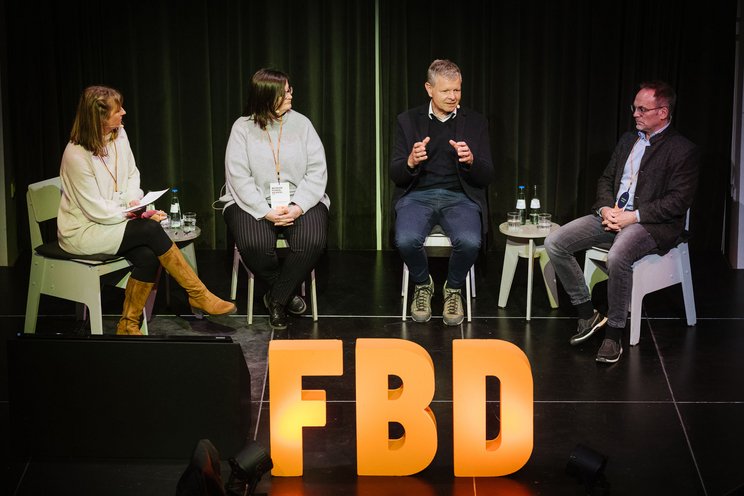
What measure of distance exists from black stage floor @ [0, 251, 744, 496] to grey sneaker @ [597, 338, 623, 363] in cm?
5

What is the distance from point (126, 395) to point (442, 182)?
8.22 ft

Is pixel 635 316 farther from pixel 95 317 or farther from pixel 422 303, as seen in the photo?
pixel 95 317

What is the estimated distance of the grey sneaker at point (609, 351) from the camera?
5078 millimetres

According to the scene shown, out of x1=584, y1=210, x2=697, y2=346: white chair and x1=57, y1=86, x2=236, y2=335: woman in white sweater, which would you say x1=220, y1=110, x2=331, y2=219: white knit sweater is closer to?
x1=57, y1=86, x2=236, y2=335: woman in white sweater

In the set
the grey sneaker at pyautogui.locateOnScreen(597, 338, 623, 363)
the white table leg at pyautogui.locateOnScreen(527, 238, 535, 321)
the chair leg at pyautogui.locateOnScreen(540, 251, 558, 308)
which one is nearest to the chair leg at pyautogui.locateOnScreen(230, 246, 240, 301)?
the white table leg at pyautogui.locateOnScreen(527, 238, 535, 321)

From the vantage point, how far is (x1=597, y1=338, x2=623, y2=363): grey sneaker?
508 cm

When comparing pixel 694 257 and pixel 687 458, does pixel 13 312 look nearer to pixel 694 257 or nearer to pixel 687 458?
pixel 687 458

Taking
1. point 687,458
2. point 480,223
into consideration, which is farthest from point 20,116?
point 687,458

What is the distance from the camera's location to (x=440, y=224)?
5723 mm

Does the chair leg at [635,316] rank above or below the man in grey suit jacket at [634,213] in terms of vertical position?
below

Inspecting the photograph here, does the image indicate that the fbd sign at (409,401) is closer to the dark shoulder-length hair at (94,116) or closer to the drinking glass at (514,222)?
the dark shoulder-length hair at (94,116)

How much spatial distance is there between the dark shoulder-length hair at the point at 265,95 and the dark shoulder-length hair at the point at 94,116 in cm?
77

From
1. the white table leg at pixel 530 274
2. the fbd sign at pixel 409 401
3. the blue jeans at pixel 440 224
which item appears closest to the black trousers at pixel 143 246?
the blue jeans at pixel 440 224

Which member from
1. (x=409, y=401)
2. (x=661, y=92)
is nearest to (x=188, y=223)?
(x=409, y=401)
